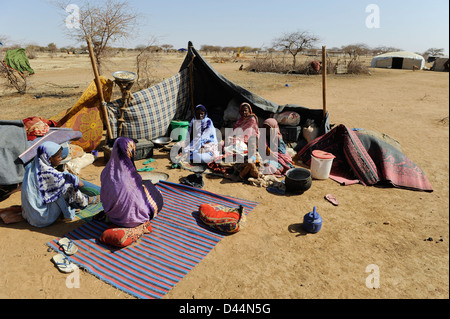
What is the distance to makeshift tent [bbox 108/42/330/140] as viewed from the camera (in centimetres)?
645

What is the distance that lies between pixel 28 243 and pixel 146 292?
1747 mm

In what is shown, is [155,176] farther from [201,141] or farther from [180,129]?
[180,129]

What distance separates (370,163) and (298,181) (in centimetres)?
144

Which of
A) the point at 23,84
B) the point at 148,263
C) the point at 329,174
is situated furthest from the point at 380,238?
the point at 23,84

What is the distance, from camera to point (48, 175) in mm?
3551

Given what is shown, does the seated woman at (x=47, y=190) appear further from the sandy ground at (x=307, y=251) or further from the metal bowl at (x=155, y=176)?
the metal bowl at (x=155, y=176)

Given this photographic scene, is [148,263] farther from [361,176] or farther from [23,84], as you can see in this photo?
[23,84]

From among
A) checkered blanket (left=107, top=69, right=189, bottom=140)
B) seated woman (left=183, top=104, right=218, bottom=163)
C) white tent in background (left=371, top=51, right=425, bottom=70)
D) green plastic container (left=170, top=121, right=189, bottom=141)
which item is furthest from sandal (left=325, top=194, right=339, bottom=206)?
white tent in background (left=371, top=51, right=425, bottom=70)

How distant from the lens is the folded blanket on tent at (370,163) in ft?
16.0

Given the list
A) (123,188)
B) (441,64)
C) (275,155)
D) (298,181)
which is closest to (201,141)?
(275,155)

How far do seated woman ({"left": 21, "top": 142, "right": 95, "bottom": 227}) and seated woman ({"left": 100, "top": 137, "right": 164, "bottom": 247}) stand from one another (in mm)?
692

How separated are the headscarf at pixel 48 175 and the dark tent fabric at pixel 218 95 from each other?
4.21 metres

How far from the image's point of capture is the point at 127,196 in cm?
331
